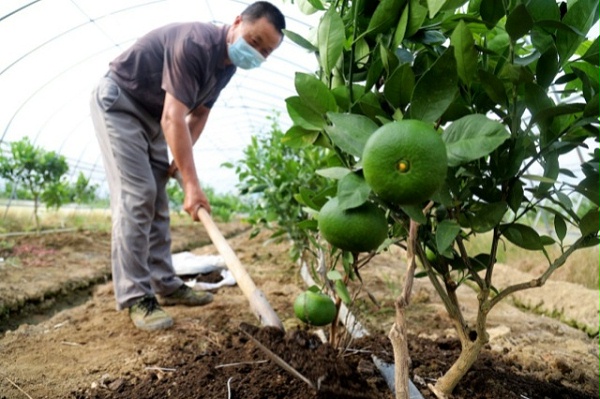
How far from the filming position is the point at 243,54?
2.65 m

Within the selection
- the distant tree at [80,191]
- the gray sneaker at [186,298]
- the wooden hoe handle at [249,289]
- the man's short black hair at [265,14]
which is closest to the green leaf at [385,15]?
the wooden hoe handle at [249,289]

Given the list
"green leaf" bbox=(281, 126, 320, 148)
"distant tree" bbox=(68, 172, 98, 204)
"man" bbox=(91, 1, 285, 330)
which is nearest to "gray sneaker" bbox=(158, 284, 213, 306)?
"man" bbox=(91, 1, 285, 330)

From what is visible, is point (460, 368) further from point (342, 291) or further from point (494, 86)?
point (494, 86)

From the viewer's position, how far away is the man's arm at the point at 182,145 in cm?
230

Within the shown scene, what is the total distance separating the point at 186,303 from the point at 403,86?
2466mm

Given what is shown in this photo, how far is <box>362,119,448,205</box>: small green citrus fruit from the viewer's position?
63 centimetres

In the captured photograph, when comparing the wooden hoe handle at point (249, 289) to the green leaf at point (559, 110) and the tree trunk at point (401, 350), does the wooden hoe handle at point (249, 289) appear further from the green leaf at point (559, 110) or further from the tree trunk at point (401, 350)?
the green leaf at point (559, 110)

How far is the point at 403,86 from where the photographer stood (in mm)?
795

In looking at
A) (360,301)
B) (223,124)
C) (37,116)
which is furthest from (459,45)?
(223,124)

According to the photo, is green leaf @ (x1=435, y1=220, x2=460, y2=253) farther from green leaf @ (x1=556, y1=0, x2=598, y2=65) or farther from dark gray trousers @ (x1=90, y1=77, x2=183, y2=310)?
dark gray trousers @ (x1=90, y1=77, x2=183, y2=310)

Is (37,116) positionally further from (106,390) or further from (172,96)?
(106,390)

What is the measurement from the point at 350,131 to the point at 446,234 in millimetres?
320

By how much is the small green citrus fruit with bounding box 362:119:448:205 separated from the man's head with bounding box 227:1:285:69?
2221 mm

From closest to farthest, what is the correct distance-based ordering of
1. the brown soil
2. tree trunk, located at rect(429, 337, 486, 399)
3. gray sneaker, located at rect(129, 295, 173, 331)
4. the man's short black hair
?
tree trunk, located at rect(429, 337, 486, 399)
the brown soil
gray sneaker, located at rect(129, 295, 173, 331)
the man's short black hair
